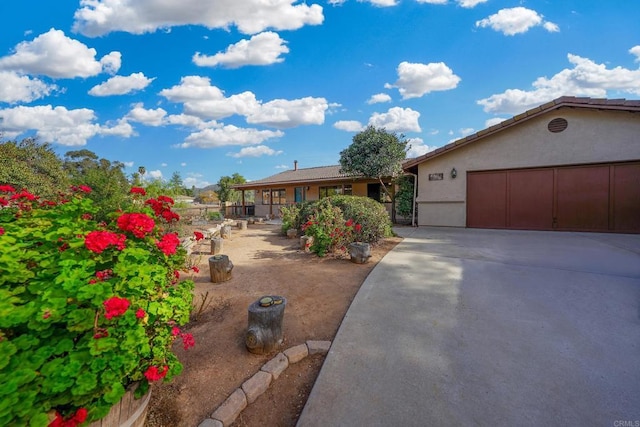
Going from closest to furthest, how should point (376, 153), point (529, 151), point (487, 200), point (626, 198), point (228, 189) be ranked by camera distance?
1. point (626, 198)
2. point (529, 151)
3. point (487, 200)
4. point (376, 153)
5. point (228, 189)

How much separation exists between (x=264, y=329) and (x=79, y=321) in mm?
1713

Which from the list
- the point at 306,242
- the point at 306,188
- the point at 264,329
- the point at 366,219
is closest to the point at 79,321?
the point at 264,329

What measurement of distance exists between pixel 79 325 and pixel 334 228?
515cm

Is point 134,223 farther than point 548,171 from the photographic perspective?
No

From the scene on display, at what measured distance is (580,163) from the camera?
26.8ft

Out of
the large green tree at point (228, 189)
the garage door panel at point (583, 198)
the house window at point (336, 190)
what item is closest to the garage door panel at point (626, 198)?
the garage door panel at point (583, 198)

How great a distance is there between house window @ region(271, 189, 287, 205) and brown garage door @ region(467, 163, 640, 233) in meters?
12.8

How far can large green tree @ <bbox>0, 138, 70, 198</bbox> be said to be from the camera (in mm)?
13359

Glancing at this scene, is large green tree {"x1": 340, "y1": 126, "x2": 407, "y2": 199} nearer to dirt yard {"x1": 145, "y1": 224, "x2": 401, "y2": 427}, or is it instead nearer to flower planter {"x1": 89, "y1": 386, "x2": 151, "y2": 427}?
dirt yard {"x1": 145, "y1": 224, "x2": 401, "y2": 427}

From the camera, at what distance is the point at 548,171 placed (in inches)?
341

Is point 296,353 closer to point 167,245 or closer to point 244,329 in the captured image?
point 244,329

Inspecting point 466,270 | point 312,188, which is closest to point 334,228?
point 466,270

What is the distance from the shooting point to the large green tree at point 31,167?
1336 centimetres

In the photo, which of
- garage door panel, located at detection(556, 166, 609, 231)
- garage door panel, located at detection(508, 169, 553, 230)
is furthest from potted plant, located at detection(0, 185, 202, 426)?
garage door panel, located at detection(556, 166, 609, 231)
